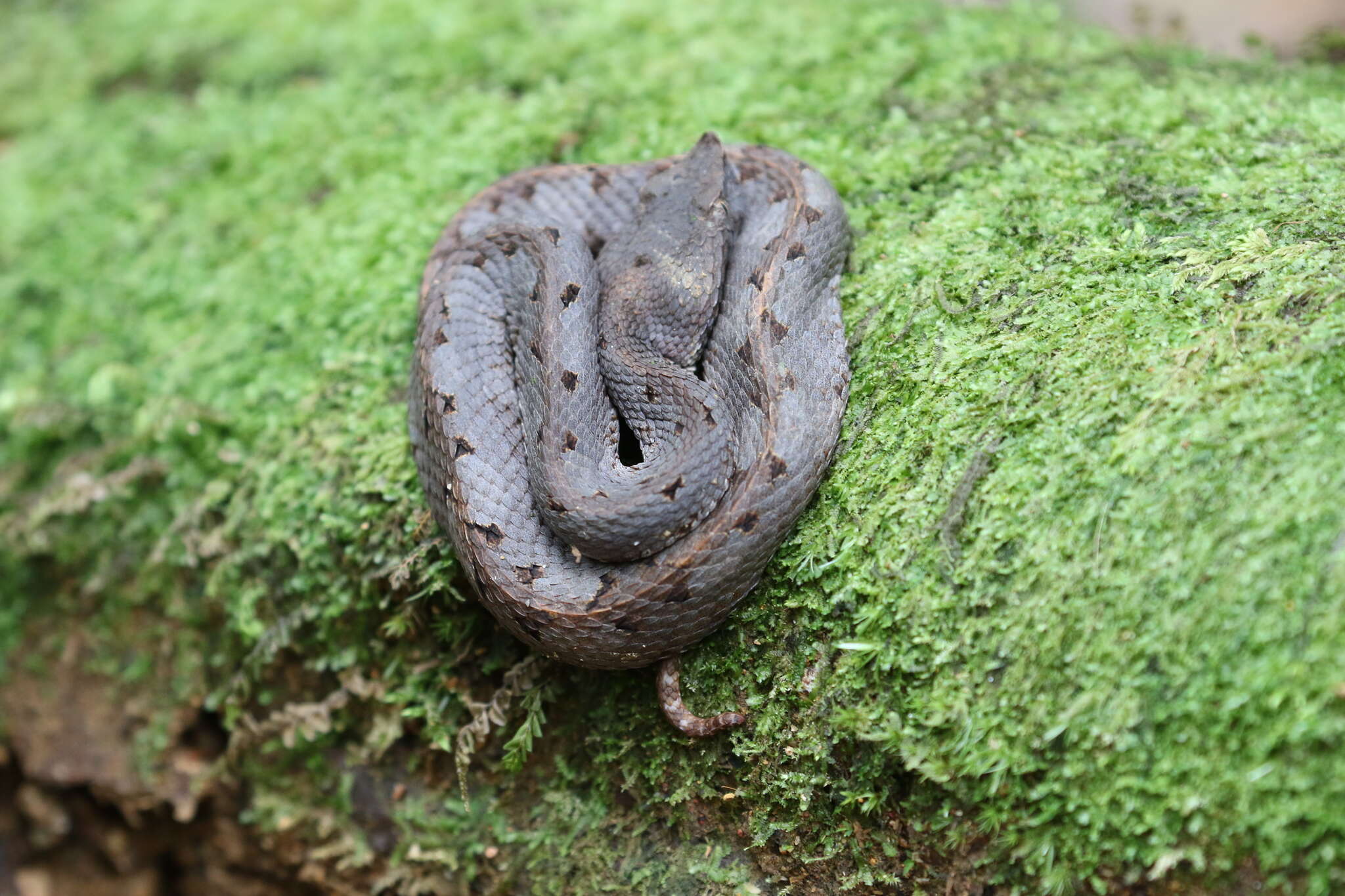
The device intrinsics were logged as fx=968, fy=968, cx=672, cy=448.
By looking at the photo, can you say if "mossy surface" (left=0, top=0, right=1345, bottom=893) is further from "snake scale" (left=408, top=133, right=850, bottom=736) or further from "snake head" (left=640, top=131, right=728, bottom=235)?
"snake head" (left=640, top=131, right=728, bottom=235)

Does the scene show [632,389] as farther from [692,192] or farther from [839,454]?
[692,192]

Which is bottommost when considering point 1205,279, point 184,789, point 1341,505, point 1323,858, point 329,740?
point 184,789

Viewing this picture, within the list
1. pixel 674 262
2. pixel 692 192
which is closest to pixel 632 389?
pixel 674 262

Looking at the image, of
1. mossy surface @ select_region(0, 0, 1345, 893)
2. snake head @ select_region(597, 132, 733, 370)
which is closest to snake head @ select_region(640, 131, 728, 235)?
snake head @ select_region(597, 132, 733, 370)

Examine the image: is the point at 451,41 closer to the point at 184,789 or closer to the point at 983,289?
the point at 983,289

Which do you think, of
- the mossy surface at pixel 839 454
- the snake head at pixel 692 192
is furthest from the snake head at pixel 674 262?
the mossy surface at pixel 839 454

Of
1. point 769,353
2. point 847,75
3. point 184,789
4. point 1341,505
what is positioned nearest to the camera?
point 1341,505

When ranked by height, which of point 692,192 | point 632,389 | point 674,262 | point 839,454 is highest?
point 692,192

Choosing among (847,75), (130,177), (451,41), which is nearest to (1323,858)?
(847,75)
